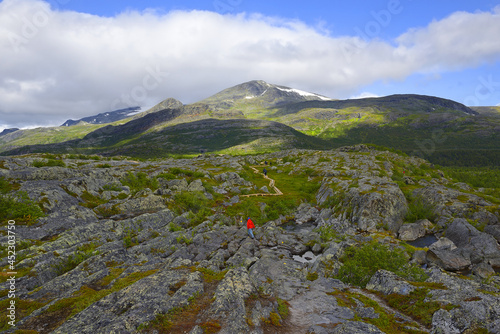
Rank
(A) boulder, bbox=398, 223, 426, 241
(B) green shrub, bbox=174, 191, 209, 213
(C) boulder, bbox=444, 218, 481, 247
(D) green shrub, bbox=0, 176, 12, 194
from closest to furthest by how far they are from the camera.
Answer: (D) green shrub, bbox=0, 176, 12, 194, (C) boulder, bbox=444, 218, 481, 247, (A) boulder, bbox=398, 223, 426, 241, (B) green shrub, bbox=174, 191, 209, 213

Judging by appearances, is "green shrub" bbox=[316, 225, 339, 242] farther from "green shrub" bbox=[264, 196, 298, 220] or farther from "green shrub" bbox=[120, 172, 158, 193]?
"green shrub" bbox=[120, 172, 158, 193]

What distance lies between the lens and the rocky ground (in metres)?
14.1

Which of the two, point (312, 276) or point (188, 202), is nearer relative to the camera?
point (312, 276)

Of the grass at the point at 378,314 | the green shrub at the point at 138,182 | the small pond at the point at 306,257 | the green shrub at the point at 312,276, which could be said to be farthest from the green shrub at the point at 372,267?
the green shrub at the point at 138,182

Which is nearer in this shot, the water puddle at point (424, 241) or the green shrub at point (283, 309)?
the green shrub at point (283, 309)

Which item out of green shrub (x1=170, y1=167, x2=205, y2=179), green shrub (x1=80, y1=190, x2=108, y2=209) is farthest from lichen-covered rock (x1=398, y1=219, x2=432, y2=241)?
green shrub (x1=80, y1=190, x2=108, y2=209)

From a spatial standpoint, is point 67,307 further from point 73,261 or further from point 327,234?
point 327,234

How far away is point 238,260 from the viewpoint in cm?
3034

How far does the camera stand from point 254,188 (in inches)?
3095

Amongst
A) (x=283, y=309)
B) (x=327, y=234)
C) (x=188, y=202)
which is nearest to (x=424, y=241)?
(x=327, y=234)

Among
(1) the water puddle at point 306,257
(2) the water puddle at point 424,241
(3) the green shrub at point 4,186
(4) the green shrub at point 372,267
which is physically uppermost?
(3) the green shrub at point 4,186

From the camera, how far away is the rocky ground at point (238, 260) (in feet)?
46.2

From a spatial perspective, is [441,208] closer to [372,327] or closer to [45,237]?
[372,327]

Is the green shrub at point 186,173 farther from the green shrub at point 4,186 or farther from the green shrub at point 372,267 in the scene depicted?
the green shrub at point 372,267
